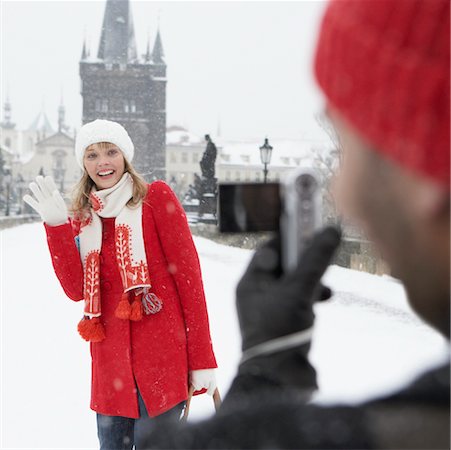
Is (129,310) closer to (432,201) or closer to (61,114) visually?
(432,201)

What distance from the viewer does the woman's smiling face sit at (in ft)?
9.11

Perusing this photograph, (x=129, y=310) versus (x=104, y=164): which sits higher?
(x=104, y=164)

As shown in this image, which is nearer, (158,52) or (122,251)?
(122,251)

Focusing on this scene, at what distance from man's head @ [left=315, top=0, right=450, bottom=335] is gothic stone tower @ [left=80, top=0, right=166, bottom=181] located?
211ft

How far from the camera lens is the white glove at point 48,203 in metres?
2.69

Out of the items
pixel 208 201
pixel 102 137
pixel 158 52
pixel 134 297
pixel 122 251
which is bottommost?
pixel 208 201

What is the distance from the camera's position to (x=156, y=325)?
2670 millimetres

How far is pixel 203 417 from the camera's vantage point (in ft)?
2.77

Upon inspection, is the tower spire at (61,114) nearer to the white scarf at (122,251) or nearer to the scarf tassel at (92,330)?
the white scarf at (122,251)

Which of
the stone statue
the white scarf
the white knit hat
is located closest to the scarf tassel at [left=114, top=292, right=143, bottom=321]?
the white scarf

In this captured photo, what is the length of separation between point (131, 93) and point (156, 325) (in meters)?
65.7

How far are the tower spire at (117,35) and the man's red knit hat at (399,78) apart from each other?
6517 cm

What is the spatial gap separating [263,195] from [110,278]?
1.77 m

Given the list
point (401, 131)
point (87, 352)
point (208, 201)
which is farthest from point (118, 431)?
point (208, 201)
